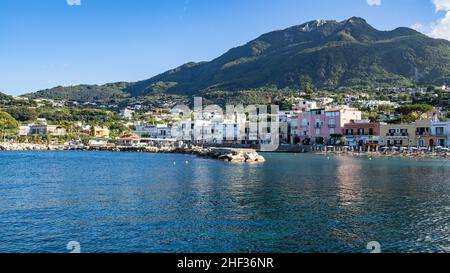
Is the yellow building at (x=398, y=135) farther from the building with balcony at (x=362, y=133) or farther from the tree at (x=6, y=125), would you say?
the tree at (x=6, y=125)

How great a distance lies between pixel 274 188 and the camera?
71.6 feet

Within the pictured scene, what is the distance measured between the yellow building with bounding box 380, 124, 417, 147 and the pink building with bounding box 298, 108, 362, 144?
286 inches

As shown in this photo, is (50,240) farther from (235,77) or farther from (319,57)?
(235,77)

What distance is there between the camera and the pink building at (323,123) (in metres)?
68.8

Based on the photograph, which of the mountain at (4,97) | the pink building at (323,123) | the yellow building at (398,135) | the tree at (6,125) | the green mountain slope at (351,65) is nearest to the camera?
the yellow building at (398,135)

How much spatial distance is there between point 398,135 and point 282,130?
22.1 meters

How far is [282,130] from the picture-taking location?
7769 centimetres

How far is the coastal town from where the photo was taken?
202 feet

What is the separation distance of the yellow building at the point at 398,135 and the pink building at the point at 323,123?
725 cm

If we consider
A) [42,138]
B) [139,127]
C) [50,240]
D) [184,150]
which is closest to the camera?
[50,240]

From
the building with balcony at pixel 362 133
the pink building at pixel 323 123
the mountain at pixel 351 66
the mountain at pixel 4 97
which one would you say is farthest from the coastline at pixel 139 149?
the mountain at pixel 351 66
